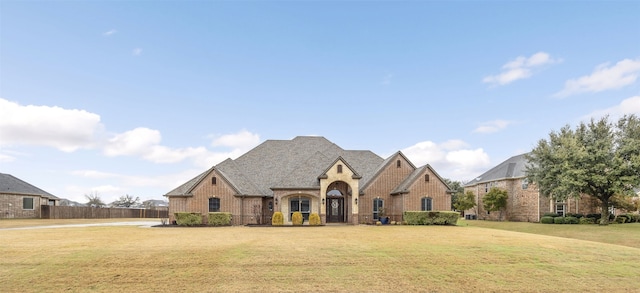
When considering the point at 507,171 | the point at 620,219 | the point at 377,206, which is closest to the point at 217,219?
the point at 377,206

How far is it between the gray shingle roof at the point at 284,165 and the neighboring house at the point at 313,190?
85mm

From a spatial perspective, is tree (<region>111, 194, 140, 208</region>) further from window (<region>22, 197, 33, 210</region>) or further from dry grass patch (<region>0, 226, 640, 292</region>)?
dry grass patch (<region>0, 226, 640, 292</region>)

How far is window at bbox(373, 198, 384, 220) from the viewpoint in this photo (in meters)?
36.4

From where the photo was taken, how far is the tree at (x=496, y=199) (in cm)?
4903

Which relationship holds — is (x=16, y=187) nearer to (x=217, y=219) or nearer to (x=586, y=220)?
(x=217, y=219)

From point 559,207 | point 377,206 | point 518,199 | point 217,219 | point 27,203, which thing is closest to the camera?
point 217,219

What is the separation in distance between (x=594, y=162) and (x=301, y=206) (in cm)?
2798

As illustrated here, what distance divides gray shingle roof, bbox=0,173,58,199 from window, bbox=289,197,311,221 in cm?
3661

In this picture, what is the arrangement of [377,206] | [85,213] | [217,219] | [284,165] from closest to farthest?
[217,219] → [377,206] → [284,165] → [85,213]

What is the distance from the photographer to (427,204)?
115 feet

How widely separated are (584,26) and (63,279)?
29199mm

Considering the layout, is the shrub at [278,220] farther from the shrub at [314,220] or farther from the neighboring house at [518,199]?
the neighboring house at [518,199]

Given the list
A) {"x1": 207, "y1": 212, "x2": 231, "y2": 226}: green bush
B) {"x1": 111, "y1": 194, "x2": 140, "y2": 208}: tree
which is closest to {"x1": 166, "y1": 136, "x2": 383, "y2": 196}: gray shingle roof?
{"x1": 207, "y1": 212, "x2": 231, "y2": 226}: green bush

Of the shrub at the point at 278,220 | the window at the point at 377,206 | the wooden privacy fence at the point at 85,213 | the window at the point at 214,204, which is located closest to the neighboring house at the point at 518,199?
the window at the point at 377,206
